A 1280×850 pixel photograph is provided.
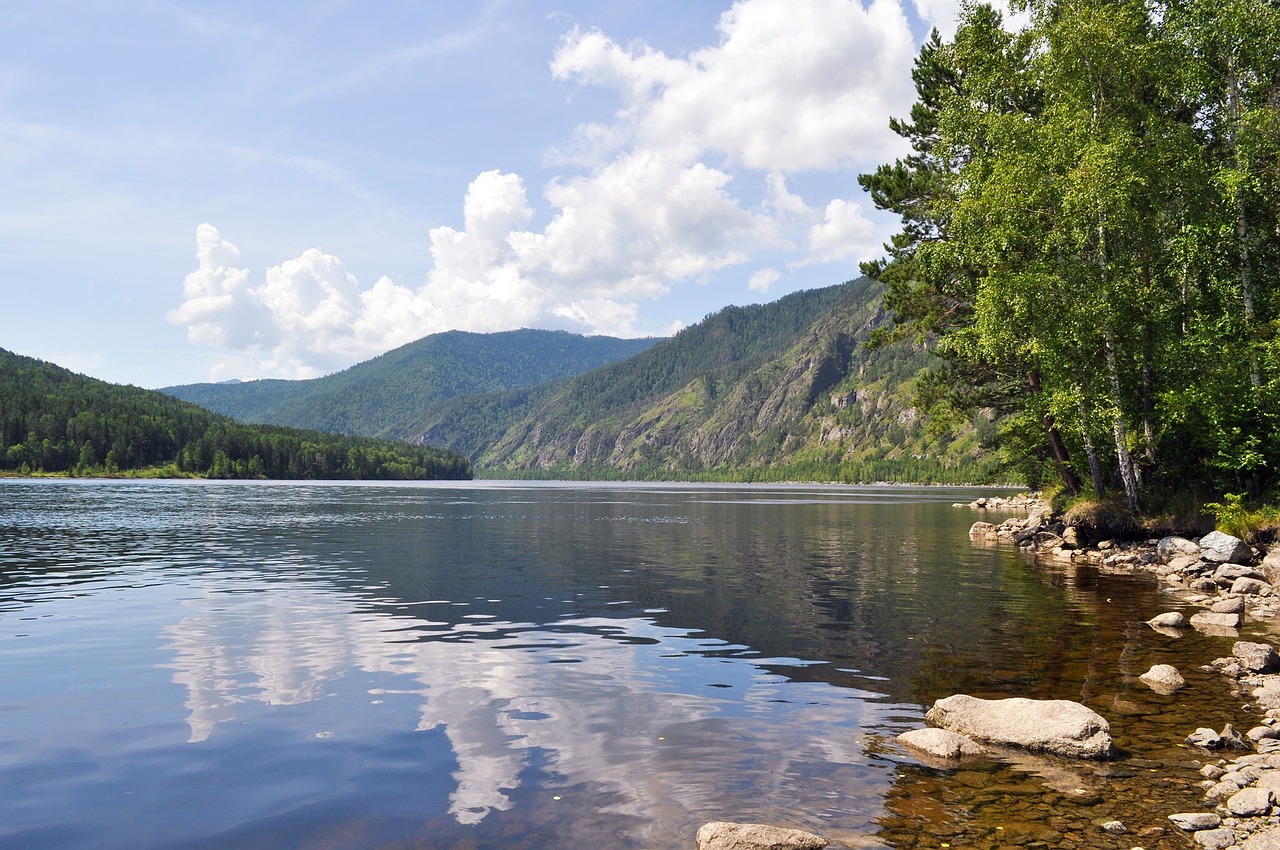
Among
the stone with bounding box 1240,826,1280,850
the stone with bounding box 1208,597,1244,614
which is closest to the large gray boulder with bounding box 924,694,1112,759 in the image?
the stone with bounding box 1240,826,1280,850

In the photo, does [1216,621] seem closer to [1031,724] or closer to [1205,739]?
[1205,739]

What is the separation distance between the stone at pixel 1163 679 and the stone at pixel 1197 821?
8.16 meters

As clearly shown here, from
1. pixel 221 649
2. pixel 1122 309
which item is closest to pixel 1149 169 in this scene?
pixel 1122 309

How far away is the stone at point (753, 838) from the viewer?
1019 cm

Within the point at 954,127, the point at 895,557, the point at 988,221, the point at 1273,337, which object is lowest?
the point at 895,557

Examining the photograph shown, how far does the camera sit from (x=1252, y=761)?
43.0 ft

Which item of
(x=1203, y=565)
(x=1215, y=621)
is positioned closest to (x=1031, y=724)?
(x=1215, y=621)

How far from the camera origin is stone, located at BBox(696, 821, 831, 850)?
10188 mm

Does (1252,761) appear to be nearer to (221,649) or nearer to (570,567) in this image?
(221,649)

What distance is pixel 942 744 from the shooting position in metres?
14.1

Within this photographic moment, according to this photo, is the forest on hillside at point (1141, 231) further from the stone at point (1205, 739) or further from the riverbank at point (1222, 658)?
the stone at point (1205, 739)

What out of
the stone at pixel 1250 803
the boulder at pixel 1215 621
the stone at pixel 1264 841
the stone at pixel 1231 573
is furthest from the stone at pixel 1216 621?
the stone at pixel 1264 841

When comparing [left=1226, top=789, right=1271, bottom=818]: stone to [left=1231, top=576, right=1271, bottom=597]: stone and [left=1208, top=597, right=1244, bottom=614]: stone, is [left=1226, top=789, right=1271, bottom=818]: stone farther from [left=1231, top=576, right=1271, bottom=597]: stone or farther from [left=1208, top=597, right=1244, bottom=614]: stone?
[left=1231, top=576, right=1271, bottom=597]: stone

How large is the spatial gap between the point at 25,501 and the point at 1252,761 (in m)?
127
